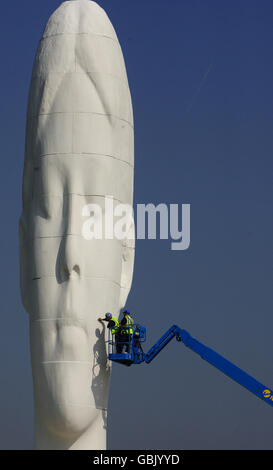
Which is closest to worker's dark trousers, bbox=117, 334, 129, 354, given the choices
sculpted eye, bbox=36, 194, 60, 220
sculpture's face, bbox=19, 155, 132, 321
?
sculpture's face, bbox=19, 155, 132, 321

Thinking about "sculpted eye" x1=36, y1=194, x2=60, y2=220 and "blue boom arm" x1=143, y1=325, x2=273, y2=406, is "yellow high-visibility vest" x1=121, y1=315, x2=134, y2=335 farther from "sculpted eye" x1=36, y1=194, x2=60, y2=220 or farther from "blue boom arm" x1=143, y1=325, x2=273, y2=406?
"sculpted eye" x1=36, y1=194, x2=60, y2=220

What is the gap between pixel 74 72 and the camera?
1583 inches

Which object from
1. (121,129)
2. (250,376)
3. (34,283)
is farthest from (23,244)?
(250,376)

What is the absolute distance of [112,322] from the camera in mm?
39469

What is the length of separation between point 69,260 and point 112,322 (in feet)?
7.05

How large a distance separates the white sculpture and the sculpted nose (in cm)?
3

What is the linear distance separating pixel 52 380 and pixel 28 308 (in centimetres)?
281

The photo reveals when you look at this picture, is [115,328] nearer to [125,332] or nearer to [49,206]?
[125,332]

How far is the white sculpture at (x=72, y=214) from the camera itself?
3891cm

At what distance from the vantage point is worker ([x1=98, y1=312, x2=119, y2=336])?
39344mm

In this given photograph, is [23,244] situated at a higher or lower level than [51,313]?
higher

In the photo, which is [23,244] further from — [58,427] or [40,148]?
[58,427]

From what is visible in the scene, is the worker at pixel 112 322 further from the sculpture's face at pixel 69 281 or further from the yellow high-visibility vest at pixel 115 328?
the sculpture's face at pixel 69 281

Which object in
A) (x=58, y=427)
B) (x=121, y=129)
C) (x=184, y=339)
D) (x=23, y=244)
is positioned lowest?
(x=58, y=427)
